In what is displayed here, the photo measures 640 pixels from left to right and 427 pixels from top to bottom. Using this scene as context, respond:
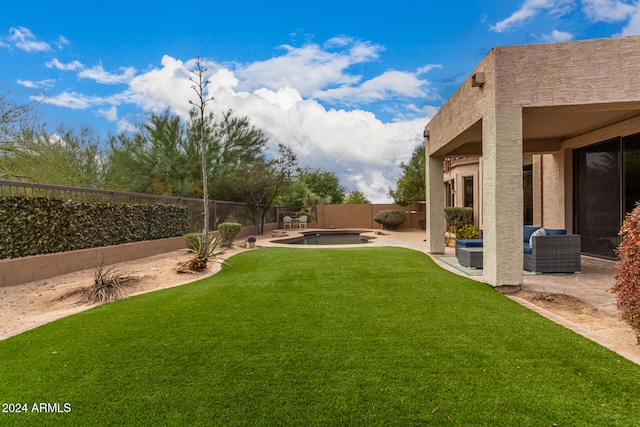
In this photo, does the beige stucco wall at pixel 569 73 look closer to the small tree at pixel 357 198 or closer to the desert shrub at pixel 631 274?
the desert shrub at pixel 631 274

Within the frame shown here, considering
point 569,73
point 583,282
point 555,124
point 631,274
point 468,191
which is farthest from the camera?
point 468,191

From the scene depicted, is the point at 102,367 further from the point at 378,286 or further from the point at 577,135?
the point at 577,135

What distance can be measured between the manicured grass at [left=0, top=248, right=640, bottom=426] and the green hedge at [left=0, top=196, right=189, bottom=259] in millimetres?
3424

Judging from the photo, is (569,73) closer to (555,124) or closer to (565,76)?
(565,76)

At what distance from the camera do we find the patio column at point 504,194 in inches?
200

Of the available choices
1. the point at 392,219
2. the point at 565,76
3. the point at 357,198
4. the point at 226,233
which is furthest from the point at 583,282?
the point at 357,198

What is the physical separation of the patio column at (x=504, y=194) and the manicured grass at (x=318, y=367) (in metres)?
0.79

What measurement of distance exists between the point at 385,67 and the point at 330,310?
11.3 meters

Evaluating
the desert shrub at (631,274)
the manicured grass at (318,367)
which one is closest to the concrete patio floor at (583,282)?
the desert shrub at (631,274)

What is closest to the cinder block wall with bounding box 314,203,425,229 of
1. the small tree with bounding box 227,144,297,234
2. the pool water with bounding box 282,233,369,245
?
the pool water with bounding box 282,233,369,245

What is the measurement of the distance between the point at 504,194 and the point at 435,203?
389 cm

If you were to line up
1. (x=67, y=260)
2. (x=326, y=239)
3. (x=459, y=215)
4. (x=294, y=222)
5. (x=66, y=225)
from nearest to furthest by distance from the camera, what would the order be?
(x=67, y=260) < (x=66, y=225) < (x=459, y=215) < (x=326, y=239) < (x=294, y=222)

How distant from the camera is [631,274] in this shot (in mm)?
3229

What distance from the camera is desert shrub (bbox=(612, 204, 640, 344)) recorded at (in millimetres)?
3148
